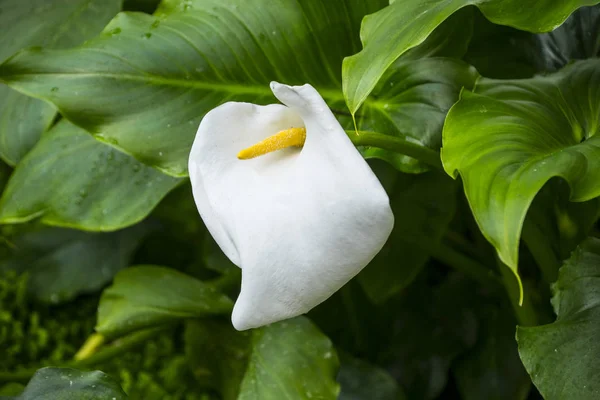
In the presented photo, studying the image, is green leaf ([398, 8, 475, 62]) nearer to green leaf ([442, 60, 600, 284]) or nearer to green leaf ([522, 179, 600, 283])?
green leaf ([442, 60, 600, 284])

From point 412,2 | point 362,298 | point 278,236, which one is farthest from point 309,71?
point 362,298

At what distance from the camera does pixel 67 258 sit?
1063 mm

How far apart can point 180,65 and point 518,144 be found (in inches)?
13.7

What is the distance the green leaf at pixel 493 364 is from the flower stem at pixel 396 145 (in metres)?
0.39

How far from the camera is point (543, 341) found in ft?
1.73

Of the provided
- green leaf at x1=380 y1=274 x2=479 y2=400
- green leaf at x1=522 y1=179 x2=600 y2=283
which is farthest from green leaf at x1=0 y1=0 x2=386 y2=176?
green leaf at x1=380 y1=274 x2=479 y2=400

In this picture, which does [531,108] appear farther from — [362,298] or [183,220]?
[183,220]

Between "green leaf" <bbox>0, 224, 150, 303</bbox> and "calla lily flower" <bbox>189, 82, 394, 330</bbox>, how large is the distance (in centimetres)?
62

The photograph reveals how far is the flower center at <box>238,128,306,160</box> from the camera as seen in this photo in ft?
1.59

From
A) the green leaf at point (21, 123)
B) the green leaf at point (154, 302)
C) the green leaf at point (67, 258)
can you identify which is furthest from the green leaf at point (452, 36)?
the green leaf at point (67, 258)

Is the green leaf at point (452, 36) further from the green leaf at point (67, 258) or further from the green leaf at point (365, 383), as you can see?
the green leaf at point (67, 258)

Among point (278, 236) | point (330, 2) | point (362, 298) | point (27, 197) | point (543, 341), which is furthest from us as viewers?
point (362, 298)

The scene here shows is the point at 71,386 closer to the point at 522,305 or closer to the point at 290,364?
the point at 290,364

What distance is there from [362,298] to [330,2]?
478mm
